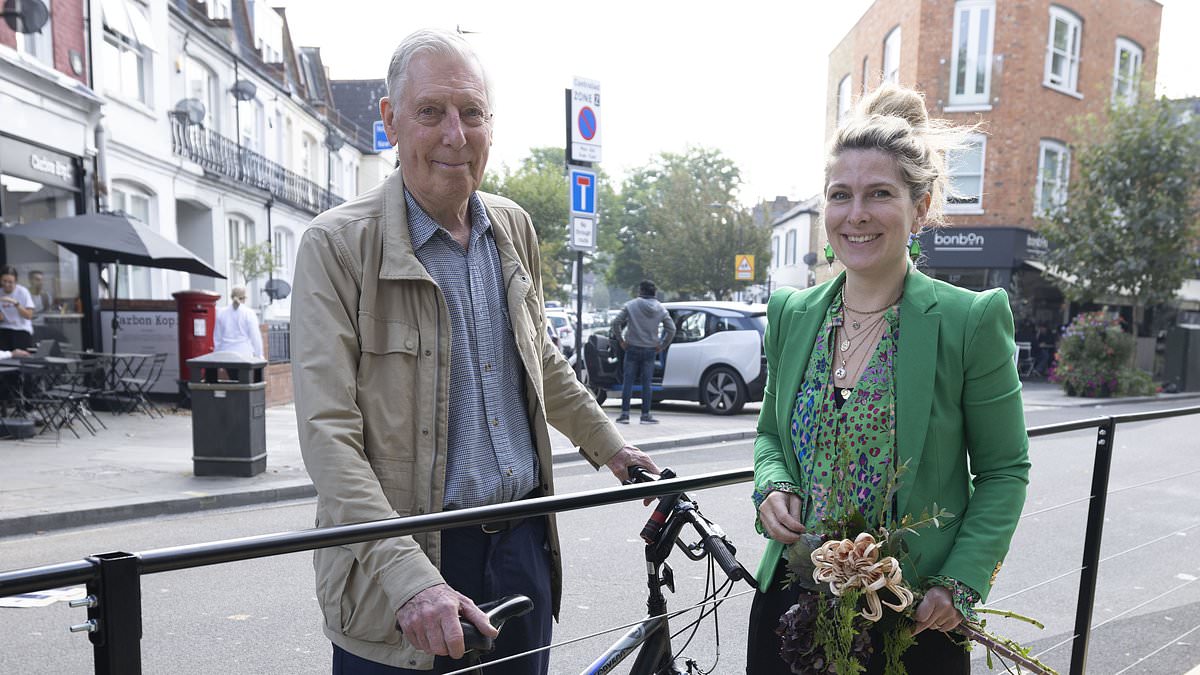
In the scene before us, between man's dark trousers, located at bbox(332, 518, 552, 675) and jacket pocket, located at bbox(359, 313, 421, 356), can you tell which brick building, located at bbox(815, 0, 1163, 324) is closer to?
man's dark trousers, located at bbox(332, 518, 552, 675)

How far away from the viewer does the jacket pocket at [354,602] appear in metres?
1.70

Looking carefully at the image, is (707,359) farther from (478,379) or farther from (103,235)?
(478,379)

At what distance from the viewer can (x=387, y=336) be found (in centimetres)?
182

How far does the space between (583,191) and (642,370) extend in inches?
107

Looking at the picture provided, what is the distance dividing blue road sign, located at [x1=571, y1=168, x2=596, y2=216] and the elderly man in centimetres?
907

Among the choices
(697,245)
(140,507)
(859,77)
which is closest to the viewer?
(140,507)

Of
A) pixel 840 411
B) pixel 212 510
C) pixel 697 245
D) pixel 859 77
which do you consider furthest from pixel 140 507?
pixel 697 245

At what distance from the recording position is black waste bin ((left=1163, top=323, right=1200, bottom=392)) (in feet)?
61.3

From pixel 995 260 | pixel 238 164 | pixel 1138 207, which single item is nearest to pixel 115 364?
pixel 238 164

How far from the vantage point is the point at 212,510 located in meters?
6.81

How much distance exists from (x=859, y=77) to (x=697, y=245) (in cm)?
1311

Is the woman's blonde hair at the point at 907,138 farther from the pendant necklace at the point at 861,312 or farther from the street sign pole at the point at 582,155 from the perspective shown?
the street sign pole at the point at 582,155

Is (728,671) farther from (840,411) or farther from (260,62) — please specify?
(260,62)

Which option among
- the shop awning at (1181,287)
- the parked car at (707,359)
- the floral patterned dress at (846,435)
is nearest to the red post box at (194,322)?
the parked car at (707,359)
